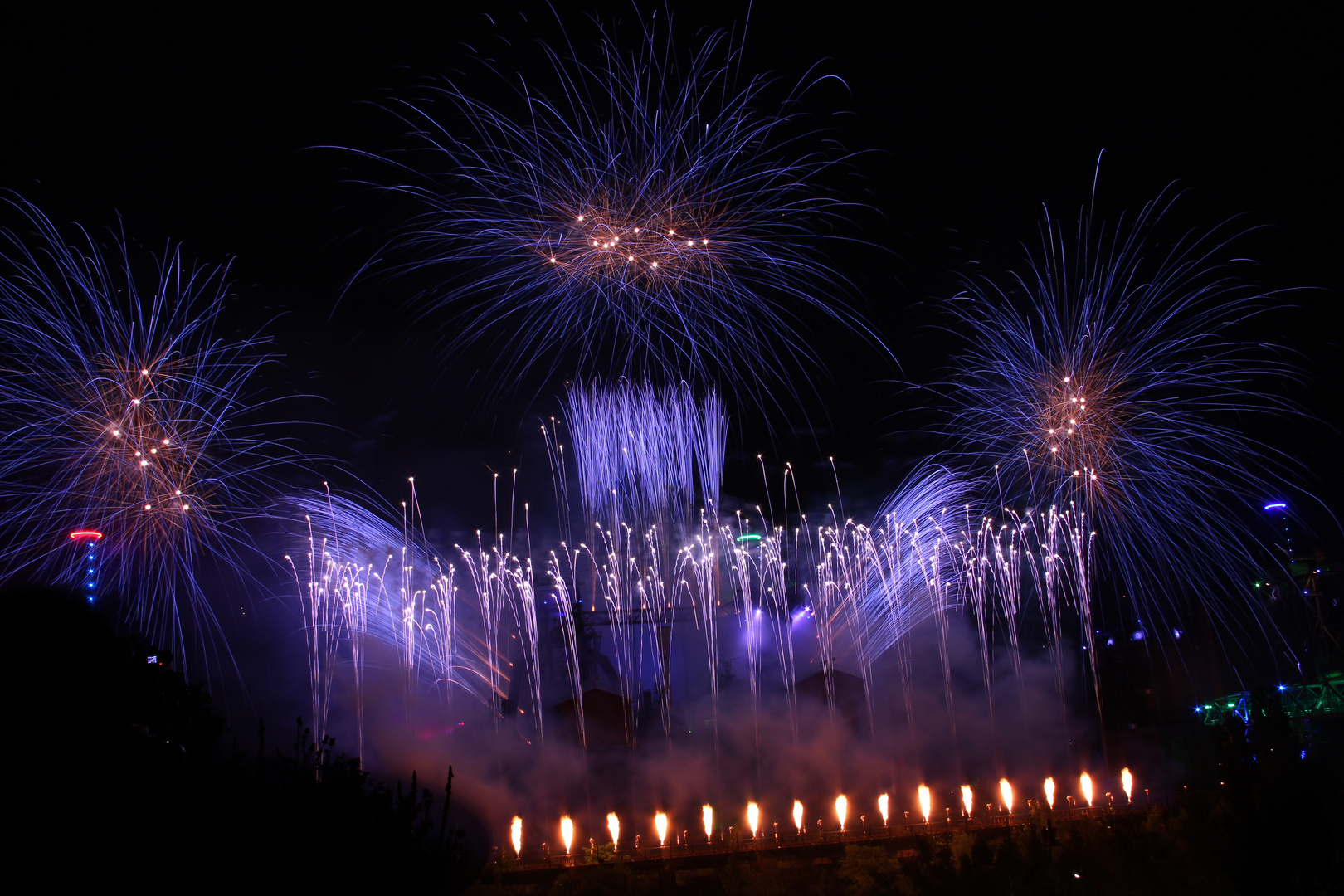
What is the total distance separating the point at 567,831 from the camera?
2409 centimetres

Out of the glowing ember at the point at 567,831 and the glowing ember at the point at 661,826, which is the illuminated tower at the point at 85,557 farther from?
the glowing ember at the point at 661,826

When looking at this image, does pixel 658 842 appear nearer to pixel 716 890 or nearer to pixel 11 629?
pixel 716 890

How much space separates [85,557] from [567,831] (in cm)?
1441

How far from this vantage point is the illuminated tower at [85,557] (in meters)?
16.9

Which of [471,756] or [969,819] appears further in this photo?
[471,756]

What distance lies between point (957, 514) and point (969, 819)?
8.54 metres

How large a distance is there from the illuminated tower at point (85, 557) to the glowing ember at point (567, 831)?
13845mm

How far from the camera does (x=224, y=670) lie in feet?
87.9

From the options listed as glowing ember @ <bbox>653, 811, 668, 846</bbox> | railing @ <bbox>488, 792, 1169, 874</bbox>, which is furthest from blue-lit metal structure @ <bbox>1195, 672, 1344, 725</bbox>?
glowing ember @ <bbox>653, 811, 668, 846</bbox>

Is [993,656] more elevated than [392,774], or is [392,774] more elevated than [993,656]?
[993,656]

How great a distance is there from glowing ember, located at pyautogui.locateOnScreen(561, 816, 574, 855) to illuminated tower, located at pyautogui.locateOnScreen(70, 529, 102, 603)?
13845 millimetres

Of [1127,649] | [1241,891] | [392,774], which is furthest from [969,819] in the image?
[392,774]

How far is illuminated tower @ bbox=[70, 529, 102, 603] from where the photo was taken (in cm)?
1688

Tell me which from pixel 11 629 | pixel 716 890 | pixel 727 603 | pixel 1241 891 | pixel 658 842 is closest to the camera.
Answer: pixel 11 629
